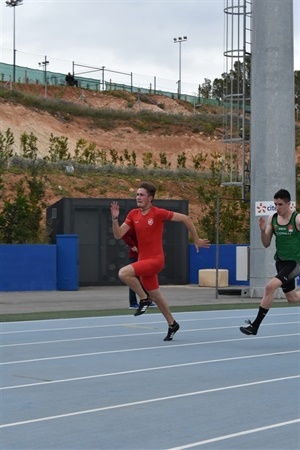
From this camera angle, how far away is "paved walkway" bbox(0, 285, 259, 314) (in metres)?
22.9

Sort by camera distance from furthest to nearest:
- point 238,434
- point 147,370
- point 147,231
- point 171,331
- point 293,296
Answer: point 171,331
point 293,296
point 147,231
point 147,370
point 238,434

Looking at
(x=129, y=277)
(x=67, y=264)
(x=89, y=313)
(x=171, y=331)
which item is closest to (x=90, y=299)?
(x=67, y=264)

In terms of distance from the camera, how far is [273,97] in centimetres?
2706

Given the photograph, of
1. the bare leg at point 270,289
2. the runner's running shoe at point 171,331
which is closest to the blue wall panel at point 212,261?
the runner's running shoe at point 171,331

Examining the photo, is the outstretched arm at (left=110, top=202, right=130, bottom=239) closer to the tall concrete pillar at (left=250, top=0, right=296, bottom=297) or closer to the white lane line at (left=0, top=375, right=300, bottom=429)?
the white lane line at (left=0, top=375, right=300, bottom=429)

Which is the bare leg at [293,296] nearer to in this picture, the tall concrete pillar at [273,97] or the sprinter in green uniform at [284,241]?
the sprinter in green uniform at [284,241]

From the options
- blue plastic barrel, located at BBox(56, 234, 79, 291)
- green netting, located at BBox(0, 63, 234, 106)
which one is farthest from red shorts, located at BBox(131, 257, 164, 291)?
green netting, located at BBox(0, 63, 234, 106)

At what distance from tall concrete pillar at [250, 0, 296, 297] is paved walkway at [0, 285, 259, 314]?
3.26 m

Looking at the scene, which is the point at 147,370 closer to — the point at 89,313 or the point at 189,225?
the point at 189,225

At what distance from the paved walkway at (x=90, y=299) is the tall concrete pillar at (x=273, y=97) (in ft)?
10.7

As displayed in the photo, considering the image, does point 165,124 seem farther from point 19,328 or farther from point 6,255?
point 19,328

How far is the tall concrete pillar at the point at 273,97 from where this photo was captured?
2703 cm

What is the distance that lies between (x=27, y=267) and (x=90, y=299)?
17.0ft

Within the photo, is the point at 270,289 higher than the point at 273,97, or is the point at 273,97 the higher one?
the point at 273,97
